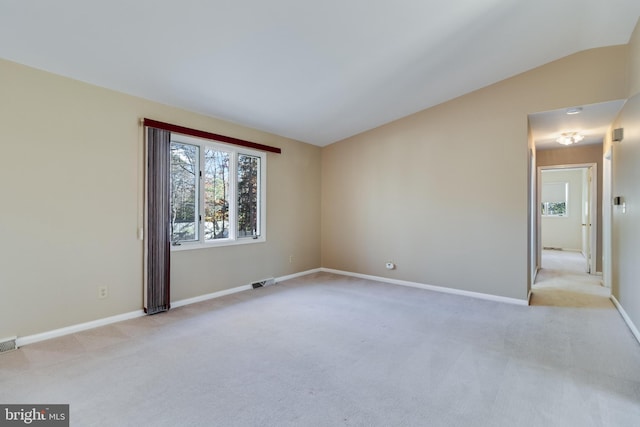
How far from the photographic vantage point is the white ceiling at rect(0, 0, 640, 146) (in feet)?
7.64

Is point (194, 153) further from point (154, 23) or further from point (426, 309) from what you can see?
point (426, 309)

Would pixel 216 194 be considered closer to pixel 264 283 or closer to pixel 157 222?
pixel 157 222

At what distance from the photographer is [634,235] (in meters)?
3.01

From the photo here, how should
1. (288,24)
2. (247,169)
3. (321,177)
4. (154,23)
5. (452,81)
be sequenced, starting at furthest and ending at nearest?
(321,177) < (247,169) < (452,81) < (288,24) < (154,23)

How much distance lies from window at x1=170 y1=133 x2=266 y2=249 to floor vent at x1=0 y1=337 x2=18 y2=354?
1596 mm

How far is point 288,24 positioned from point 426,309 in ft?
11.0

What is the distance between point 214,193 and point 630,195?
4.77m

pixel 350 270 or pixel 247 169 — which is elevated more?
pixel 247 169

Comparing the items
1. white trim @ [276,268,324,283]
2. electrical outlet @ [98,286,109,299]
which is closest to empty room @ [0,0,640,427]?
electrical outlet @ [98,286,109,299]

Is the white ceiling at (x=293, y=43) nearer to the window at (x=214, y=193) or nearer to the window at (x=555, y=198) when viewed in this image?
the window at (x=214, y=193)

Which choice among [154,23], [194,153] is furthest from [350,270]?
[154,23]

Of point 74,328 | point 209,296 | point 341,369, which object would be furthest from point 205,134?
point 341,369

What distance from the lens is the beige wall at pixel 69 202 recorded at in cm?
268

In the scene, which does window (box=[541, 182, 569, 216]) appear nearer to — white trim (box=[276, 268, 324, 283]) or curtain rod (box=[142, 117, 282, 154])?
white trim (box=[276, 268, 324, 283])
